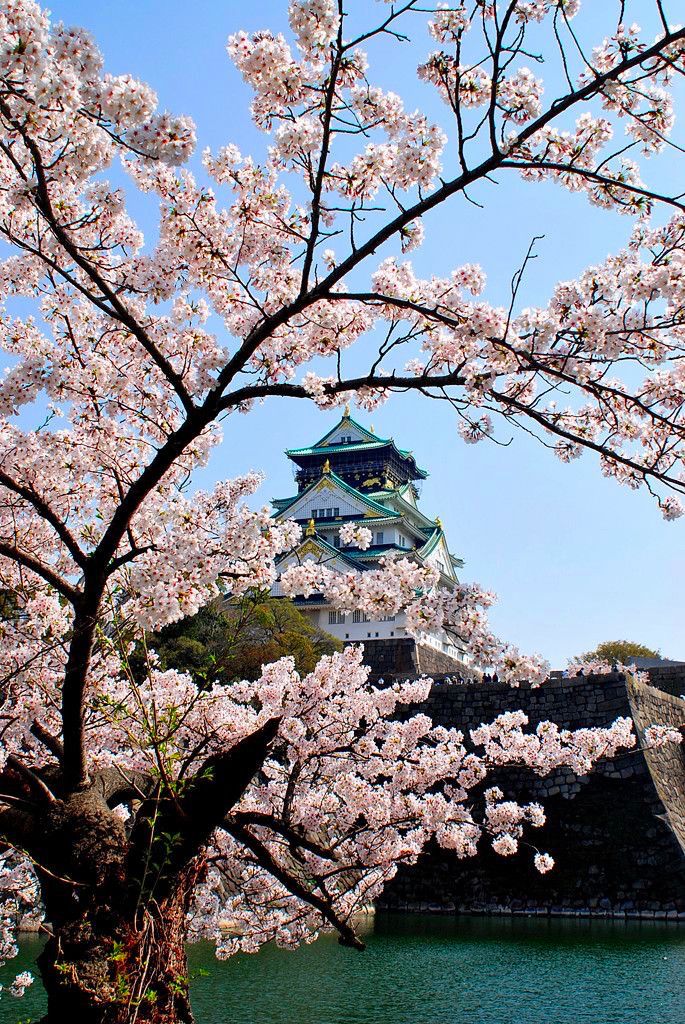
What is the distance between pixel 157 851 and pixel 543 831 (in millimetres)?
14495

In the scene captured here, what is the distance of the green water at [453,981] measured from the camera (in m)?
8.04

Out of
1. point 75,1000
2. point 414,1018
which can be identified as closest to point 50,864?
point 75,1000

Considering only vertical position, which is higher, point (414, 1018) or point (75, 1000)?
point (75, 1000)

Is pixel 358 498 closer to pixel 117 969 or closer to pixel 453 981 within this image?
pixel 453 981

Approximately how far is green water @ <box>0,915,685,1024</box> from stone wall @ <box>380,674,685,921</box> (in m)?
1.60

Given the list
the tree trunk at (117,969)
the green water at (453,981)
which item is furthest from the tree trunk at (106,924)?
the green water at (453,981)

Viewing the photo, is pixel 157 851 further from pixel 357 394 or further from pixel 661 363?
pixel 661 363

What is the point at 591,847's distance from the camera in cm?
1568

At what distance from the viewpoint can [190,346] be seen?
12.7 feet

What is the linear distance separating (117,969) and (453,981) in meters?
7.59

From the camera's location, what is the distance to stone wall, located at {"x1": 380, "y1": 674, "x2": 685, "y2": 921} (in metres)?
15.0

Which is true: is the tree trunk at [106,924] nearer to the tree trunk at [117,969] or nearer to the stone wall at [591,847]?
the tree trunk at [117,969]

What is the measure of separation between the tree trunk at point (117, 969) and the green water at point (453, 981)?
3.83m

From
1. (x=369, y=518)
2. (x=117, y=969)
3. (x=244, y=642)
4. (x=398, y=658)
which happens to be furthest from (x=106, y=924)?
(x=369, y=518)
